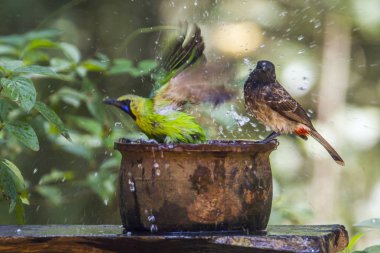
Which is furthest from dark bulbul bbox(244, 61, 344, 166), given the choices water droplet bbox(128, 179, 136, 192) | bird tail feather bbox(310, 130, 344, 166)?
water droplet bbox(128, 179, 136, 192)

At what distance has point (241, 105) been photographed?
5.38 meters

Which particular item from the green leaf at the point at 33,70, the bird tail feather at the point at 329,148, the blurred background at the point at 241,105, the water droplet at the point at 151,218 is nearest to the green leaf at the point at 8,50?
the blurred background at the point at 241,105

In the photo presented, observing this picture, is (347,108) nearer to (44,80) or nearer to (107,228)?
(44,80)

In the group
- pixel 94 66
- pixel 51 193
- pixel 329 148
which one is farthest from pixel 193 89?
pixel 51 193

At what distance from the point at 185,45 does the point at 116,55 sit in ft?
10.2

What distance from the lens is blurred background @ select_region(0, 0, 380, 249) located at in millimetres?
5660

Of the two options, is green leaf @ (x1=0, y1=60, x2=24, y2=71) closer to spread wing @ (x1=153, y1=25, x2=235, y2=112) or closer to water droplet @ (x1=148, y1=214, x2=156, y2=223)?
spread wing @ (x1=153, y1=25, x2=235, y2=112)

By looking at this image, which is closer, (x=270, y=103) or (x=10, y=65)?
(x=10, y=65)

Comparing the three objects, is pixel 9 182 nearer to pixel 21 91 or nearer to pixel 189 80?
pixel 21 91

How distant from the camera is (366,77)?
6.60m

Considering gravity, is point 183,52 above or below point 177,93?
above

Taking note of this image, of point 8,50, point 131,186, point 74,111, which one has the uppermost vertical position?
point 8,50

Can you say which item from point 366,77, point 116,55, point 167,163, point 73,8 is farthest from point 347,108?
point 167,163

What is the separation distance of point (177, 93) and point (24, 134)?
2.31 feet
